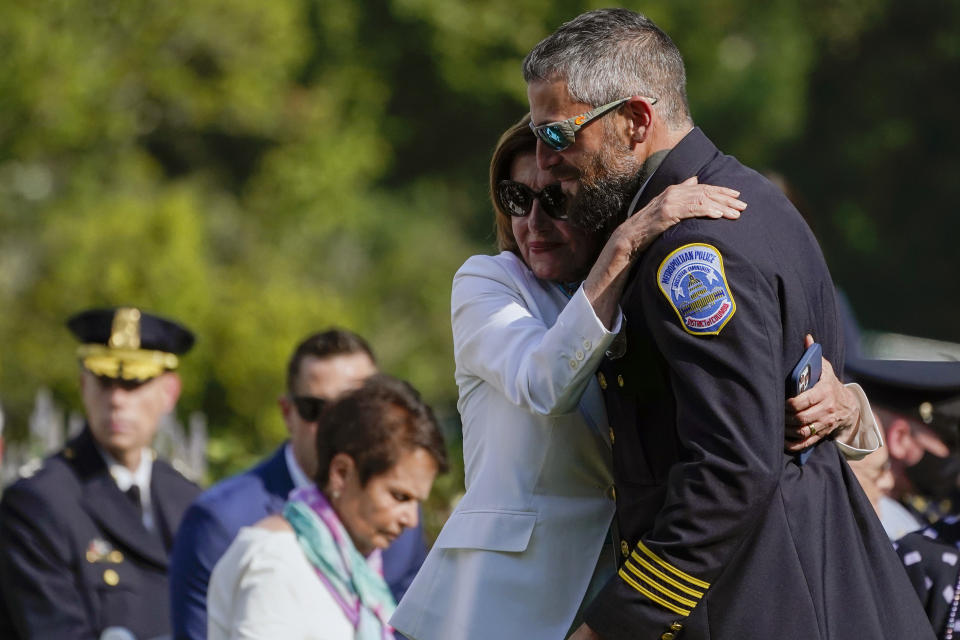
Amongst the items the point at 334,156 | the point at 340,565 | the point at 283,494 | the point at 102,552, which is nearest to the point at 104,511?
the point at 102,552

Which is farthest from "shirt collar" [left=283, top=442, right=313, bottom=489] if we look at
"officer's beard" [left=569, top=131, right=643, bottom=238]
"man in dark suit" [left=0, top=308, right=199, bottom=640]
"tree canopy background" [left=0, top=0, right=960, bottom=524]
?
"officer's beard" [left=569, top=131, right=643, bottom=238]

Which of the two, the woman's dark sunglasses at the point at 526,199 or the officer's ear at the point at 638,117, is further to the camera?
the woman's dark sunglasses at the point at 526,199

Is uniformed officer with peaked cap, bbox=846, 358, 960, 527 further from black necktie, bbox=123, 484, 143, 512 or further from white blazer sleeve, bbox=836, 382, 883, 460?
black necktie, bbox=123, 484, 143, 512

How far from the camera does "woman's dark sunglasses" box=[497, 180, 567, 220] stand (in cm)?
312

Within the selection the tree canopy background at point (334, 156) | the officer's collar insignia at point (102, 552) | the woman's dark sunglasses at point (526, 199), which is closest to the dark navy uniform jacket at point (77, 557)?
the officer's collar insignia at point (102, 552)

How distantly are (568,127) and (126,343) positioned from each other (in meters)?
3.55

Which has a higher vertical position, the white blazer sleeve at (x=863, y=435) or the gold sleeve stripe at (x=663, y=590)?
the white blazer sleeve at (x=863, y=435)

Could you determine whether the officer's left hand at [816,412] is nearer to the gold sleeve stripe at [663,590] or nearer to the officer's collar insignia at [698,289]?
the officer's collar insignia at [698,289]

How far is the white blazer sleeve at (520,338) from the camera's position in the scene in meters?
2.84

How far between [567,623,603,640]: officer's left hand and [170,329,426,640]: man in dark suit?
84.8 inches

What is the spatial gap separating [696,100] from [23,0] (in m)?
13.2

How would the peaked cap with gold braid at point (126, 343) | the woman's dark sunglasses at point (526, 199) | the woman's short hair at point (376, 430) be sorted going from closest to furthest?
1. the woman's dark sunglasses at point (526, 199)
2. the woman's short hair at point (376, 430)
3. the peaked cap with gold braid at point (126, 343)

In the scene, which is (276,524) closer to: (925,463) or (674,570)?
(674,570)

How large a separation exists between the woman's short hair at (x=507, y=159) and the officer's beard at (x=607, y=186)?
1.05ft
